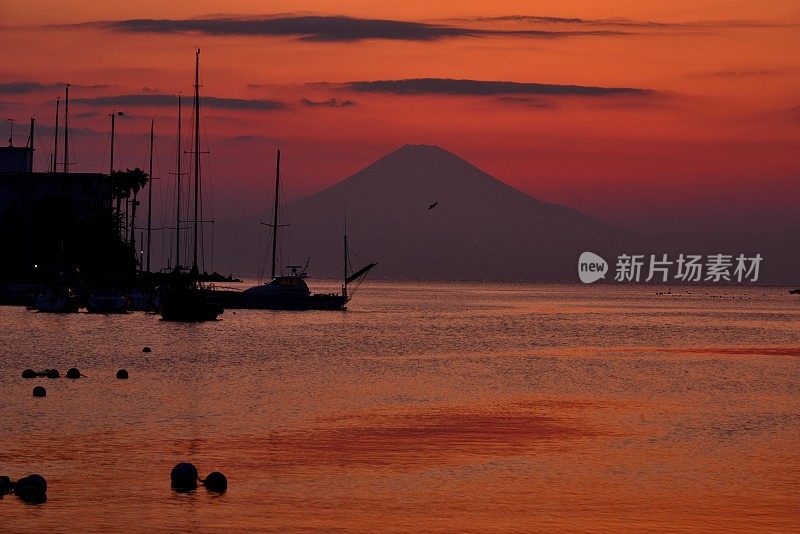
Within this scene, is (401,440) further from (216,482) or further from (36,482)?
(36,482)

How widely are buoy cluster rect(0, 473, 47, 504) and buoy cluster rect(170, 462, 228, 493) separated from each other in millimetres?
2768

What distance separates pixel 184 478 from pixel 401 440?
10.4 meters

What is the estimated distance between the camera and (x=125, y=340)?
291 ft

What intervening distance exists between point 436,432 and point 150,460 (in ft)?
33.4

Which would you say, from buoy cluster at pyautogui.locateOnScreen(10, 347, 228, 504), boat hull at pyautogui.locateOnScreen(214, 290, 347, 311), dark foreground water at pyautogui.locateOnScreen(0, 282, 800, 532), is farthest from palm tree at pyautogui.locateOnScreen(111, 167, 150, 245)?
buoy cluster at pyautogui.locateOnScreen(10, 347, 228, 504)

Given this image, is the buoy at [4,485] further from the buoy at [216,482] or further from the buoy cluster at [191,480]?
the buoy at [216,482]

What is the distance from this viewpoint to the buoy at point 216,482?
28484 millimetres

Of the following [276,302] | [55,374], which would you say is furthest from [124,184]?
[55,374]

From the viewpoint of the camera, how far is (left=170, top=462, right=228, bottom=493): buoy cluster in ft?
93.1

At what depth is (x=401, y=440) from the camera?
37.7 m

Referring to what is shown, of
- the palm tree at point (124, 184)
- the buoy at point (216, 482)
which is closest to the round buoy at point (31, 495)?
the buoy at point (216, 482)

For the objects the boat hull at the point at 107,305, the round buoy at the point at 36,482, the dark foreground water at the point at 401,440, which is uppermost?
the boat hull at the point at 107,305

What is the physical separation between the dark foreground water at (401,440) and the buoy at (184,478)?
0.52m

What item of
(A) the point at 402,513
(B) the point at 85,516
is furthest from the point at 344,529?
(B) the point at 85,516
